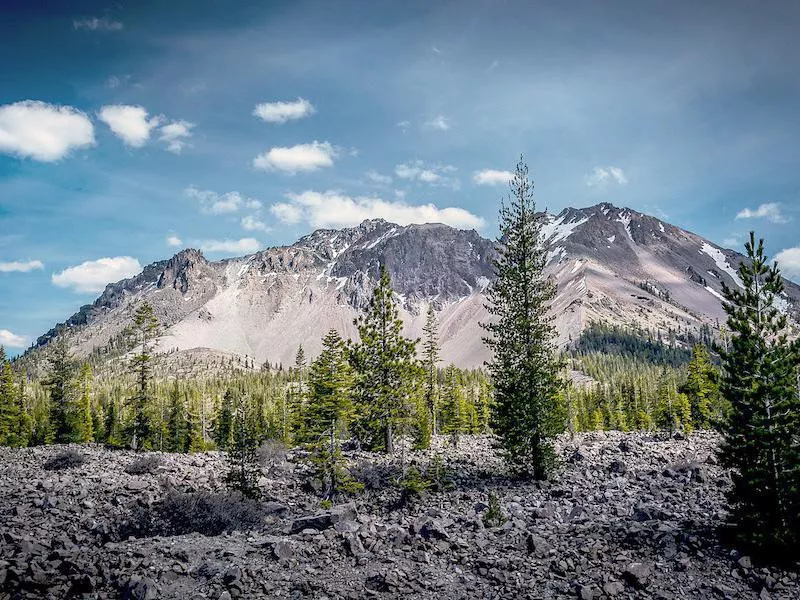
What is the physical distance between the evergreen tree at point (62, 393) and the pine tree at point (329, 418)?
4369 centimetres

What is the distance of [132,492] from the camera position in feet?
76.6

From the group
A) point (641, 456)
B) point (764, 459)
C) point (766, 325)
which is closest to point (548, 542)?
point (764, 459)

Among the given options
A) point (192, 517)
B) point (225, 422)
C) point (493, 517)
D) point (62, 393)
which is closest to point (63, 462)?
point (192, 517)

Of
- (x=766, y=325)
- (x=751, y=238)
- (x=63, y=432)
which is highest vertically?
(x=751, y=238)

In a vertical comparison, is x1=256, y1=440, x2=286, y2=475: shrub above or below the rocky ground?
below

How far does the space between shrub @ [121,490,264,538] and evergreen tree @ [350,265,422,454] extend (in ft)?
31.2

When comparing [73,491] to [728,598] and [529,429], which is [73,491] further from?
[728,598]

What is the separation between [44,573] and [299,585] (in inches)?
235

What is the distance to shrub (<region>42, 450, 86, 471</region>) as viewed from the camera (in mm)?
30344

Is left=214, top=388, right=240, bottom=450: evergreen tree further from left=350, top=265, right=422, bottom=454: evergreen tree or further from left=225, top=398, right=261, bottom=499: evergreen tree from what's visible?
left=225, top=398, right=261, bottom=499: evergreen tree

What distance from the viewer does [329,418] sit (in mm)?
27297

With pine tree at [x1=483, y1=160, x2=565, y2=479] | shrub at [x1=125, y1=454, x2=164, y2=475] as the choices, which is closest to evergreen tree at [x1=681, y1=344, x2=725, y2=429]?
pine tree at [x1=483, y1=160, x2=565, y2=479]

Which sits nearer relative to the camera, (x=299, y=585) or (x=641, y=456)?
(x=299, y=585)

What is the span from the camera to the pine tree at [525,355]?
24.8 metres
